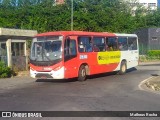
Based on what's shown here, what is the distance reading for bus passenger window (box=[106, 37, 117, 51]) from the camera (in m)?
23.8

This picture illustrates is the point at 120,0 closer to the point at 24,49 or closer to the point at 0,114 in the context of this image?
the point at 24,49

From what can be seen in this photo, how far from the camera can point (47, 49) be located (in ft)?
64.8

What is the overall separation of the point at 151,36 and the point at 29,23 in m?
19.5

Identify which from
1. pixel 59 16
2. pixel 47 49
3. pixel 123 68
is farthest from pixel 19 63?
pixel 59 16

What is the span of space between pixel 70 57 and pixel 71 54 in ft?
0.63

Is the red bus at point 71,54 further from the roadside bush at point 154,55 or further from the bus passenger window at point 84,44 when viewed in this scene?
the roadside bush at point 154,55

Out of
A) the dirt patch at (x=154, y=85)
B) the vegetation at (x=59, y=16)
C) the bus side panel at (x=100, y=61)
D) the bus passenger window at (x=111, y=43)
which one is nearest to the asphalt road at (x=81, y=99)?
the dirt patch at (x=154, y=85)

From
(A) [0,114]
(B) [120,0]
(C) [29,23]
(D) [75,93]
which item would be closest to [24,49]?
(D) [75,93]

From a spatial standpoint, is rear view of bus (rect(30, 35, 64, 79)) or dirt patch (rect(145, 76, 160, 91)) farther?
rear view of bus (rect(30, 35, 64, 79))

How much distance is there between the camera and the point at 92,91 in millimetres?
16250

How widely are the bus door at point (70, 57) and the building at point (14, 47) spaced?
7.46 m

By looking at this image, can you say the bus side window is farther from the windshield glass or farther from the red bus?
the windshield glass

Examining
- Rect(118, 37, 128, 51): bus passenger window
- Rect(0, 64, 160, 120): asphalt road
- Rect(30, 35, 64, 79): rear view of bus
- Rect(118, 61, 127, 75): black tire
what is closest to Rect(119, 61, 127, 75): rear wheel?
Rect(118, 61, 127, 75): black tire

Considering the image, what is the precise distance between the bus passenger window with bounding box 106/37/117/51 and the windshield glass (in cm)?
491
